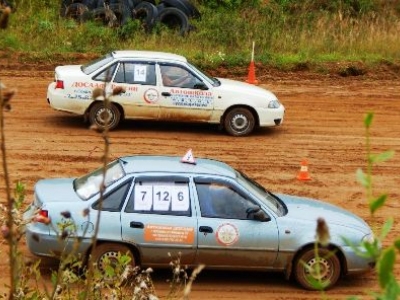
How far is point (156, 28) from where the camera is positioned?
2519 centimetres

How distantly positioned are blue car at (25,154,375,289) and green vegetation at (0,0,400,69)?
41.1 feet

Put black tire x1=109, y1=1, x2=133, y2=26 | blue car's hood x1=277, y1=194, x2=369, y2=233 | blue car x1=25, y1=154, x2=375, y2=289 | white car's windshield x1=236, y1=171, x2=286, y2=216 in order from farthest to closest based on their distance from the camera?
black tire x1=109, y1=1, x2=133, y2=26 < blue car's hood x1=277, y1=194, x2=369, y2=233 < white car's windshield x1=236, y1=171, x2=286, y2=216 < blue car x1=25, y1=154, x2=375, y2=289

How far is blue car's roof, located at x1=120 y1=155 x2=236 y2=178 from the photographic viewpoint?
33.1ft

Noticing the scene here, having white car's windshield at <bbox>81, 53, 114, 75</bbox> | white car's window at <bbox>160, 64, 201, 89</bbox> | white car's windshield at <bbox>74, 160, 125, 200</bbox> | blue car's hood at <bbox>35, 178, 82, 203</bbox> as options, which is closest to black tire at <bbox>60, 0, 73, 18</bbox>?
white car's windshield at <bbox>81, 53, 114, 75</bbox>

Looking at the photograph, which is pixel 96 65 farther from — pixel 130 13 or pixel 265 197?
pixel 130 13

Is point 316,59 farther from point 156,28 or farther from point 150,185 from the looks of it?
point 150,185

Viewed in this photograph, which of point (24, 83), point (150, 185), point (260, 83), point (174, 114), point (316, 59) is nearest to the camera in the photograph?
point (150, 185)

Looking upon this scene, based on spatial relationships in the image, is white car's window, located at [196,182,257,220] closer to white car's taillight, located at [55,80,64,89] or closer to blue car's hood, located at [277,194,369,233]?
blue car's hood, located at [277,194,369,233]

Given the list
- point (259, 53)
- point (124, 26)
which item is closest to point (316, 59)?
point (259, 53)

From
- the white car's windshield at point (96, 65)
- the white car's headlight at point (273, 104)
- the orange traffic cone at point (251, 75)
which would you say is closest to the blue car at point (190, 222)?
the white car's windshield at point (96, 65)

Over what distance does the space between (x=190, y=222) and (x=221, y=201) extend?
0.45m

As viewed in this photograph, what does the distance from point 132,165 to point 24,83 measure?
10.7 meters

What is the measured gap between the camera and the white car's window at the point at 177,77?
16.4m

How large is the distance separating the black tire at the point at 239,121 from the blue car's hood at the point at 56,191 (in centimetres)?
656
